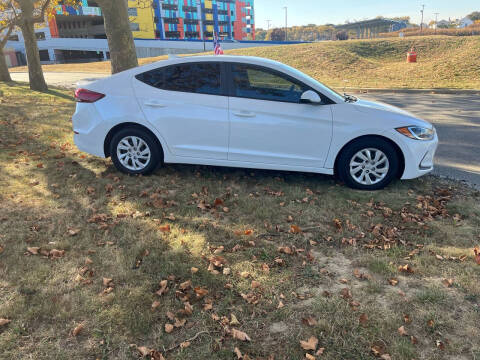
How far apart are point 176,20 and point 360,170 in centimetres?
8276

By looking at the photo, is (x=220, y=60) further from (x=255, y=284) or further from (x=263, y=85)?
(x=255, y=284)

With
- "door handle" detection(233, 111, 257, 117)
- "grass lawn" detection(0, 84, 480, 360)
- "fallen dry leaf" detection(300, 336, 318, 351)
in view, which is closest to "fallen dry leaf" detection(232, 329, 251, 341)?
"grass lawn" detection(0, 84, 480, 360)

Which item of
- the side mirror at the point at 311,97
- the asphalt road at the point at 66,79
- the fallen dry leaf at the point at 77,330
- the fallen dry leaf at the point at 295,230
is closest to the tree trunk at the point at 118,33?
the side mirror at the point at 311,97

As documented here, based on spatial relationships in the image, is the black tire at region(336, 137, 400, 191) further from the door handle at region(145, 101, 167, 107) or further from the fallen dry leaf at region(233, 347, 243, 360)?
the fallen dry leaf at region(233, 347, 243, 360)

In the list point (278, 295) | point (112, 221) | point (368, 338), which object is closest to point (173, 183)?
point (112, 221)

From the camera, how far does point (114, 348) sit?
8.21 feet

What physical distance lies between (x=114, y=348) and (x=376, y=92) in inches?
570

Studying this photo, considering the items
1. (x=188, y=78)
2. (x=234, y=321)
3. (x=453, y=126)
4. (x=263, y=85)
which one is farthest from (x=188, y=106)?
(x=453, y=126)

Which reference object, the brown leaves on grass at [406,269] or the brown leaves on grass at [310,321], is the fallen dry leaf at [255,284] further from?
the brown leaves on grass at [406,269]

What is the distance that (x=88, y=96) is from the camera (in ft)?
17.5

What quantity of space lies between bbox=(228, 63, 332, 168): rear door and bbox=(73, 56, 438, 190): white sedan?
0.01 metres

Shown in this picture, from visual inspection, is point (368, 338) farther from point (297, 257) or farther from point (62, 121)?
point (62, 121)

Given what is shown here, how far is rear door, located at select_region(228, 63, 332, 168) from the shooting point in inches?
190

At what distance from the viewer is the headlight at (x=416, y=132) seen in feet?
15.7
